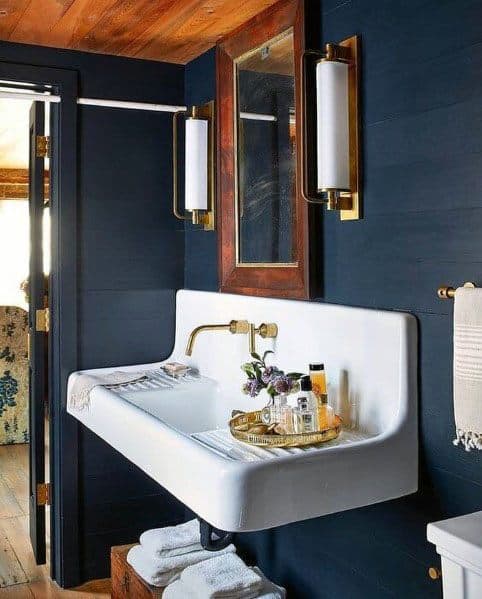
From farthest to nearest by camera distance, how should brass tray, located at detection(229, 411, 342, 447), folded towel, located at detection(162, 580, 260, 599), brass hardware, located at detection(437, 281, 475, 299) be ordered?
folded towel, located at detection(162, 580, 260, 599), brass tray, located at detection(229, 411, 342, 447), brass hardware, located at detection(437, 281, 475, 299)

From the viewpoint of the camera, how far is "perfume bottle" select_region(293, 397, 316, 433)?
1.91 m

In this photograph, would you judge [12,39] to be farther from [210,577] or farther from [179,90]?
[210,577]

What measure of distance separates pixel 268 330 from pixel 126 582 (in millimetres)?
1031

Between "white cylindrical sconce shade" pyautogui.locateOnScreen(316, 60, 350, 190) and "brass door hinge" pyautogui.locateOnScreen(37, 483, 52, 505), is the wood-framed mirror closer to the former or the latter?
"white cylindrical sconce shade" pyautogui.locateOnScreen(316, 60, 350, 190)

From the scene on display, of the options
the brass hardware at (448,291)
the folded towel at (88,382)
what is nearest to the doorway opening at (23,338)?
the folded towel at (88,382)

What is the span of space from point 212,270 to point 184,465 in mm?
1271

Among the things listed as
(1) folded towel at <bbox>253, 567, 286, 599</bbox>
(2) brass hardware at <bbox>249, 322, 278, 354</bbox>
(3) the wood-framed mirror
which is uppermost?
(3) the wood-framed mirror

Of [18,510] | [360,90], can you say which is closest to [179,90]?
[360,90]

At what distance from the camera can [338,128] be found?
2035 mm

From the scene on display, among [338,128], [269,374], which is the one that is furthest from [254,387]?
[338,128]

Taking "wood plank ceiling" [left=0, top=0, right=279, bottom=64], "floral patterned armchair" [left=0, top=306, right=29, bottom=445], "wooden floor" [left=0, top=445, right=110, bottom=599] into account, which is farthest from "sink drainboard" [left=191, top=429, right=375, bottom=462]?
"floral patterned armchair" [left=0, top=306, right=29, bottom=445]

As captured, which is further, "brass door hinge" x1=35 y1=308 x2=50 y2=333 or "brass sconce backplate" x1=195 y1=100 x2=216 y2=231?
"brass door hinge" x1=35 y1=308 x2=50 y2=333

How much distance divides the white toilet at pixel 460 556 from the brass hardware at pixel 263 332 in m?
0.98

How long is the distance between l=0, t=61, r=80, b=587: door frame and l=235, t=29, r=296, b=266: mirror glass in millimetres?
721
